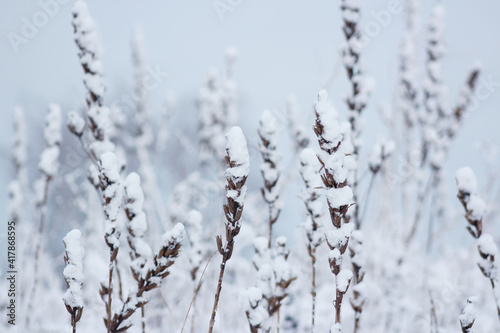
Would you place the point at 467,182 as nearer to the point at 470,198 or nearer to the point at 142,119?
the point at 470,198

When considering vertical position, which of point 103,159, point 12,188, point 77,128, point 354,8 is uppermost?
point 354,8

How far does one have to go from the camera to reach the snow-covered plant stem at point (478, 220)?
99cm

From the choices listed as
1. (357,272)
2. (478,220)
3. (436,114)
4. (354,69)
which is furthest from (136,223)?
(436,114)

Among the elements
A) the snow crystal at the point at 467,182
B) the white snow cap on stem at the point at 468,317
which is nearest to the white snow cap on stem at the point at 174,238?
the white snow cap on stem at the point at 468,317

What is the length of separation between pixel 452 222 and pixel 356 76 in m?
1.63

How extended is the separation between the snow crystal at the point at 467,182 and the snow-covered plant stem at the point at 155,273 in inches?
29.4

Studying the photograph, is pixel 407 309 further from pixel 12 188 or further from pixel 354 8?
pixel 12 188

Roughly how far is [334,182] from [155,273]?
1.39 feet

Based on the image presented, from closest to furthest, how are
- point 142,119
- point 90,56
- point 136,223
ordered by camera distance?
point 136,223 → point 90,56 → point 142,119

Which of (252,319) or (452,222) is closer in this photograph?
(252,319)

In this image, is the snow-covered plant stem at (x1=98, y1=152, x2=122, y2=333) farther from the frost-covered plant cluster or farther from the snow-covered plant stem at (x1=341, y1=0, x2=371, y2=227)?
the snow-covered plant stem at (x1=341, y1=0, x2=371, y2=227)

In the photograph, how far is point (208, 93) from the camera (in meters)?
2.76

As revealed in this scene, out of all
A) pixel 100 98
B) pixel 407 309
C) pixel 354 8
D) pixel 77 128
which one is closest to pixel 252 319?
pixel 100 98

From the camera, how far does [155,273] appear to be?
0.81 meters
